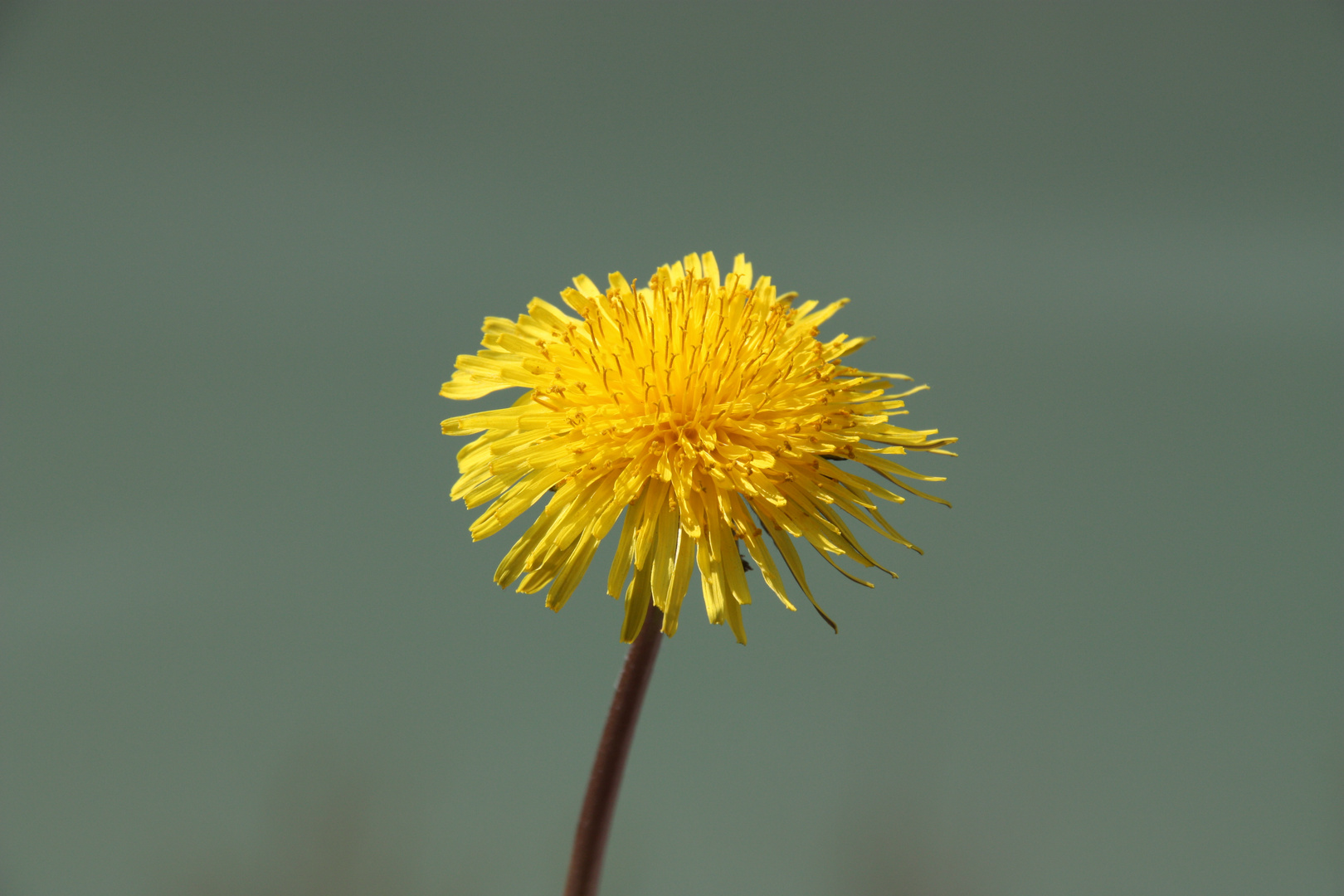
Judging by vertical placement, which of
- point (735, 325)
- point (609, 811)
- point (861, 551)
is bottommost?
point (609, 811)

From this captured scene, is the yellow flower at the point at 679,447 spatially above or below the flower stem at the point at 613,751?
above

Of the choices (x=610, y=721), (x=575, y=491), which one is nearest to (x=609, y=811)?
(x=610, y=721)

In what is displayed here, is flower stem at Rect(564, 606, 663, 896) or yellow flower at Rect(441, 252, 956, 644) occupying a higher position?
yellow flower at Rect(441, 252, 956, 644)

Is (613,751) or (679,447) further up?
(679,447)

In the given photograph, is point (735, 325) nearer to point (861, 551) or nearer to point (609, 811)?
point (861, 551)
